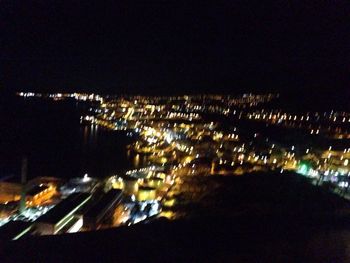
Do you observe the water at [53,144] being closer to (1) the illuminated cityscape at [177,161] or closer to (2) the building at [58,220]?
(1) the illuminated cityscape at [177,161]

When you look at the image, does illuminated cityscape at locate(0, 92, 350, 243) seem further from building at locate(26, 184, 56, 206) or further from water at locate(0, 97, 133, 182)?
water at locate(0, 97, 133, 182)

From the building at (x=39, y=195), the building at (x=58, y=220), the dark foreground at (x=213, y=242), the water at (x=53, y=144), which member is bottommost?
the water at (x=53, y=144)

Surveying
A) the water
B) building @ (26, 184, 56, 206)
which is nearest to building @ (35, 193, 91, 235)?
building @ (26, 184, 56, 206)

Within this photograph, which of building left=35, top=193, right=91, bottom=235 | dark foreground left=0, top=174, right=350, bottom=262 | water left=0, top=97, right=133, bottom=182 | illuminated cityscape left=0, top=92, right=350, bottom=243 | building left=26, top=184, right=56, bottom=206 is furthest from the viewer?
water left=0, top=97, right=133, bottom=182

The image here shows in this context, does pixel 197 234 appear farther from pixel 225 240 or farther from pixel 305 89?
pixel 305 89

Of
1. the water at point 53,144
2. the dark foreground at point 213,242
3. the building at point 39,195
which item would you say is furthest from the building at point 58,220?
the water at point 53,144

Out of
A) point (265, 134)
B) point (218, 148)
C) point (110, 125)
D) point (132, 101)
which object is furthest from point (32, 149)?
point (132, 101)
